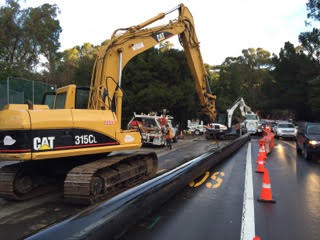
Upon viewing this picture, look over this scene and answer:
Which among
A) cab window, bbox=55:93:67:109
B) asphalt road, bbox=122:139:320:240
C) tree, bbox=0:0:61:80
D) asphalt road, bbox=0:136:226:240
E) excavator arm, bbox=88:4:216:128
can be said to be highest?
tree, bbox=0:0:61:80

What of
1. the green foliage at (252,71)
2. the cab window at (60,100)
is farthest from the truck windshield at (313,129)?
the green foliage at (252,71)

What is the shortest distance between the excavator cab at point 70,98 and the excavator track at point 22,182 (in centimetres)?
159

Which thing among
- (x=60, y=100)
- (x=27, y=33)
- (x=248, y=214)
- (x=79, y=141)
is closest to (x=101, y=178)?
(x=79, y=141)

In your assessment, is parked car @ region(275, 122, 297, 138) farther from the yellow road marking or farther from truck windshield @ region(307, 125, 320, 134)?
the yellow road marking

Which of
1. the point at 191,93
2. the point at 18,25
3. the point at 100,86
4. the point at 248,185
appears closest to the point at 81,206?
the point at 100,86

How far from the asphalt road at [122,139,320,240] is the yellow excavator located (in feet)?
4.87

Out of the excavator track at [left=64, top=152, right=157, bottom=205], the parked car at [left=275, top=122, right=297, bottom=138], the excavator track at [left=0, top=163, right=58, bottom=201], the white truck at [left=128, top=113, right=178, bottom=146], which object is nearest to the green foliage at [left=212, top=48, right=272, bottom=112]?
the parked car at [left=275, top=122, right=297, bottom=138]

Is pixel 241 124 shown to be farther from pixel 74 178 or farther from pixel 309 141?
pixel 74 178

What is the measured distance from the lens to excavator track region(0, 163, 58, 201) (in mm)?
7086

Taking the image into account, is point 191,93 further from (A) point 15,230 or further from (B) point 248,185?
(A) point 15,230

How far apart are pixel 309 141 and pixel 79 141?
10.6 m

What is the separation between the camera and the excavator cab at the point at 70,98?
323 inches

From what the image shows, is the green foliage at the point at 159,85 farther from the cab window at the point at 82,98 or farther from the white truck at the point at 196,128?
the cab window at the point at 82,98

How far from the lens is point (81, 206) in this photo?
694cm
